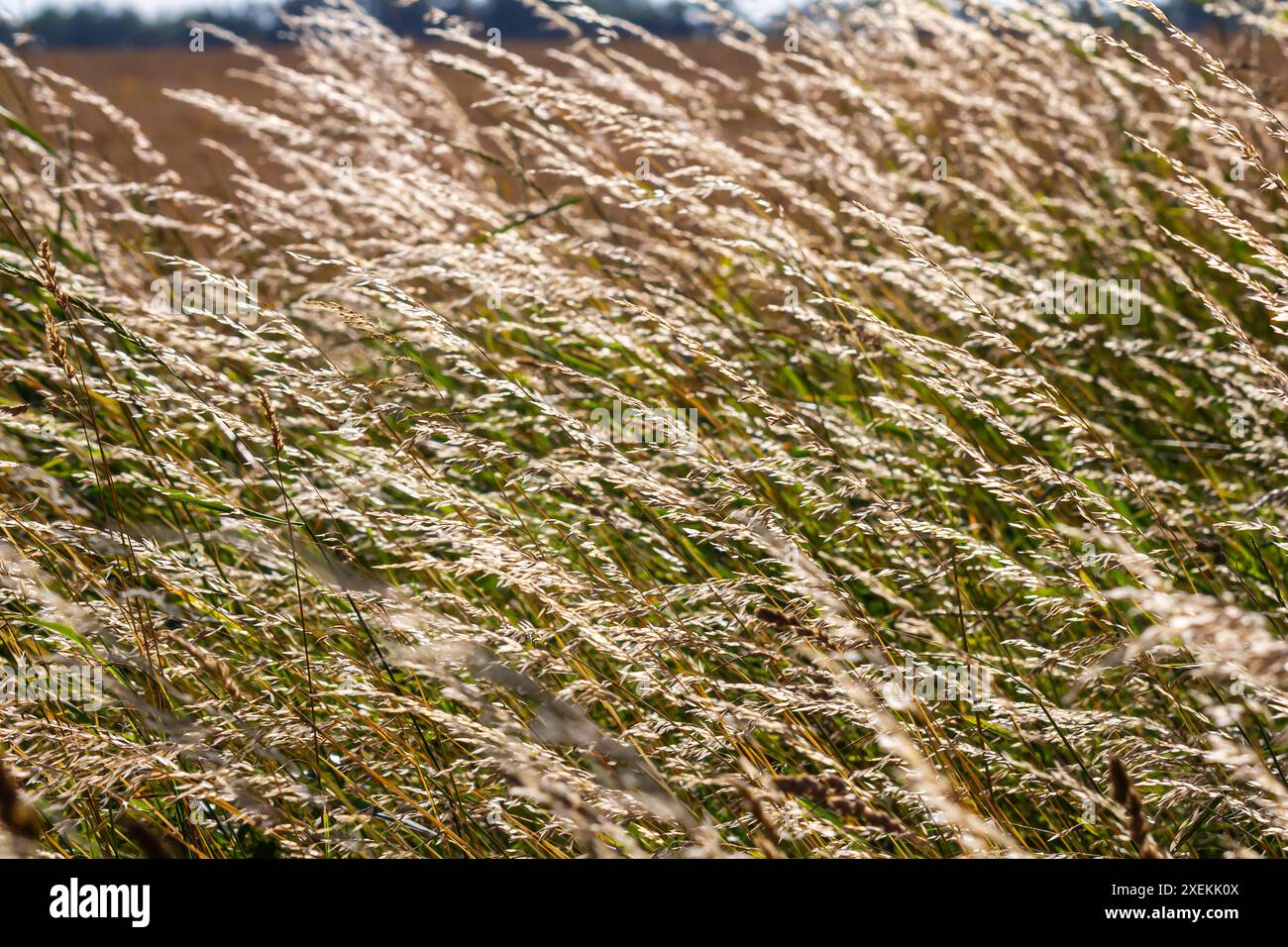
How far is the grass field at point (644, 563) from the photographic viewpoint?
1.29 metres

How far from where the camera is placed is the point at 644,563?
1977 millimetres

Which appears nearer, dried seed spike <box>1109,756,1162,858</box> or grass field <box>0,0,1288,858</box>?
dried seed spike <box>1109,756,1162,858</box>

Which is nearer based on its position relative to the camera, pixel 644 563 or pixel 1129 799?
pixel 1129 799

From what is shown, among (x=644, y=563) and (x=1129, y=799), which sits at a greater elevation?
(x=1129, y=799)

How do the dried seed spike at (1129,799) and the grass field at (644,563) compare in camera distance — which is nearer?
the dried seed spike at (1129,799)

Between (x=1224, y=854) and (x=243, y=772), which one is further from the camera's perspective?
(x=1224, y=854)

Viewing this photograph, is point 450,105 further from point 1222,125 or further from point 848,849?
point 848,849

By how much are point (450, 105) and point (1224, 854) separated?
3183 mm

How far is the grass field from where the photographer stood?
1.29 meters

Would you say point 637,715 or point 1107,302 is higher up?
point 1107,302

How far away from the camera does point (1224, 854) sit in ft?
4.85
